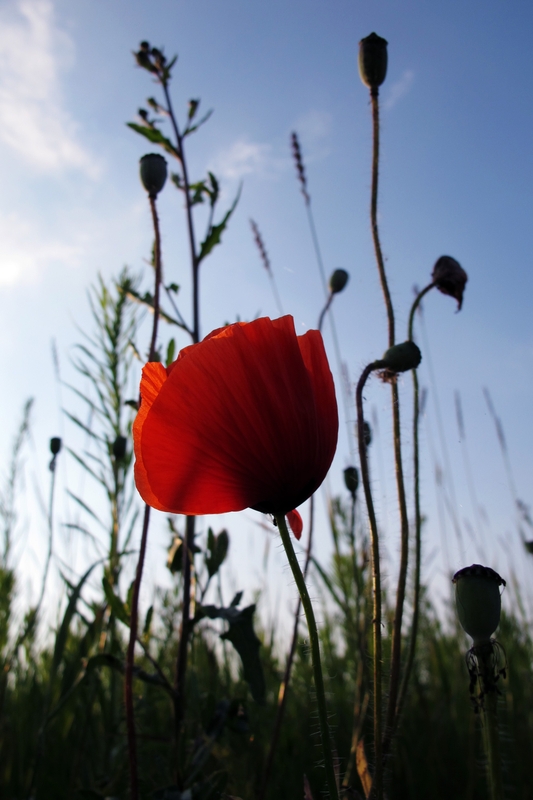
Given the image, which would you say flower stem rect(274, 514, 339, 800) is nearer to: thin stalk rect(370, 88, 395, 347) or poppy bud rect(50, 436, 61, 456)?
thin stalk rect(370, 88, 395, 347)

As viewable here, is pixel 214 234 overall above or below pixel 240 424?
above

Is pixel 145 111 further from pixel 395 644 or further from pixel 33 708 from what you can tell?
pixel 33 708

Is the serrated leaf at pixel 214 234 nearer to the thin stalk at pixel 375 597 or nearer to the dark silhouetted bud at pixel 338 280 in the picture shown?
the dark silhouetted bud at pixel 338 280

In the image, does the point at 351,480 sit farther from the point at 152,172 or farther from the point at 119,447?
the point at 152,172

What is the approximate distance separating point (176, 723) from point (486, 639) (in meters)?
0.79

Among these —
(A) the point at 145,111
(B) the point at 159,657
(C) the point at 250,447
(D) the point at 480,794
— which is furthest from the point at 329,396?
(D) the point at 480,794

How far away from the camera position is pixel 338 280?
1.65 m

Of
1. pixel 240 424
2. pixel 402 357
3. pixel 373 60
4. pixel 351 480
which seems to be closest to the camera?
pixel 240 424

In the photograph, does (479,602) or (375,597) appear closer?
(479,602)

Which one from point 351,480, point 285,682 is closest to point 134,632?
point 285,682

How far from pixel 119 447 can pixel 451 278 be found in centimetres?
87

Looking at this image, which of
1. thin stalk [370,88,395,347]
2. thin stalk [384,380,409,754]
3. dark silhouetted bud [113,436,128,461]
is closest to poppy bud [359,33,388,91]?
thin stalk [370,88,395,347]

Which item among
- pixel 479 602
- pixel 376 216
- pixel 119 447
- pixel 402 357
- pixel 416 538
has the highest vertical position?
pixel 376 216

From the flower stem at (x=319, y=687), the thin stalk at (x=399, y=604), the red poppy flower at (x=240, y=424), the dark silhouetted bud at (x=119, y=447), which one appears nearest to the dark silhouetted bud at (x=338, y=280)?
the dark silhouetted bud at (x=119, y=447)
